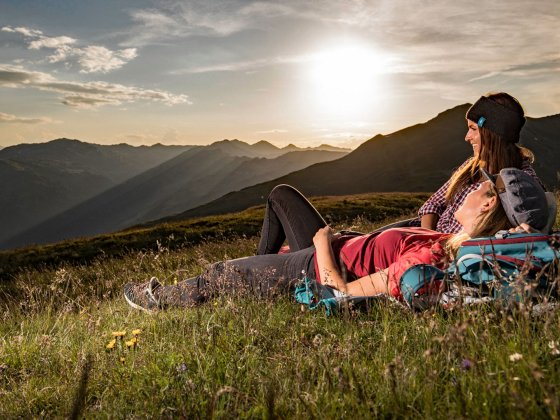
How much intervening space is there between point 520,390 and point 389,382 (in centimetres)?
59

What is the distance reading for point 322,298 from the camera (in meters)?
4.88

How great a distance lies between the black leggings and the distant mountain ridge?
11011 centimetres

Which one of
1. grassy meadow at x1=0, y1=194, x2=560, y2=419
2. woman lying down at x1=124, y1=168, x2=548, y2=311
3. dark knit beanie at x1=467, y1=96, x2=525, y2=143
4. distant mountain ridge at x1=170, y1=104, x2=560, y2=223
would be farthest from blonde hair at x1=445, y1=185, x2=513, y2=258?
distant mountain ridge at x1=170, y1=104, x2=560, y2=223

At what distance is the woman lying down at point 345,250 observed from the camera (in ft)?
13.8

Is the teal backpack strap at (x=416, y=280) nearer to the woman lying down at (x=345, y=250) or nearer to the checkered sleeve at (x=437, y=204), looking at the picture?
the woman lying down at (x=345, y=250)

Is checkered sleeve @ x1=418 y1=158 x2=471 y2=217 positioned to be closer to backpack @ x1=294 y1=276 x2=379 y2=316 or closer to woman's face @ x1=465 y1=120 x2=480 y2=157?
woman's face @ x1=465 y1=120 x2=480 y2=157

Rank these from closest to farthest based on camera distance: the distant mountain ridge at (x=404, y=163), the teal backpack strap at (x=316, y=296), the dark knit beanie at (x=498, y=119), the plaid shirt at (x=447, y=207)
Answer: the teal backpack strap at (x=316, y=296) < the dark knit beanie at (x=498, y=119) < the plaid shirt at (x=447, y=207) < the distant mountain ridge at (x=404, y=163)

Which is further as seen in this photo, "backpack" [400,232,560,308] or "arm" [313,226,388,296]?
"arm" [313,226,388,296]

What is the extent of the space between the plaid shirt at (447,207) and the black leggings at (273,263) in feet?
5.67

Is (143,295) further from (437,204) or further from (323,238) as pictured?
(437,204)

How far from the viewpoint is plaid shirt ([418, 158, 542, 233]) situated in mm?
6478

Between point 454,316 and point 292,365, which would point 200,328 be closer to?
point 292,365

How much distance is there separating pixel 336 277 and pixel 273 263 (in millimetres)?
1139

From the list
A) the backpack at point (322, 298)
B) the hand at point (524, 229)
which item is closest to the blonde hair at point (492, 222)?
the hand at point (524, 229)
